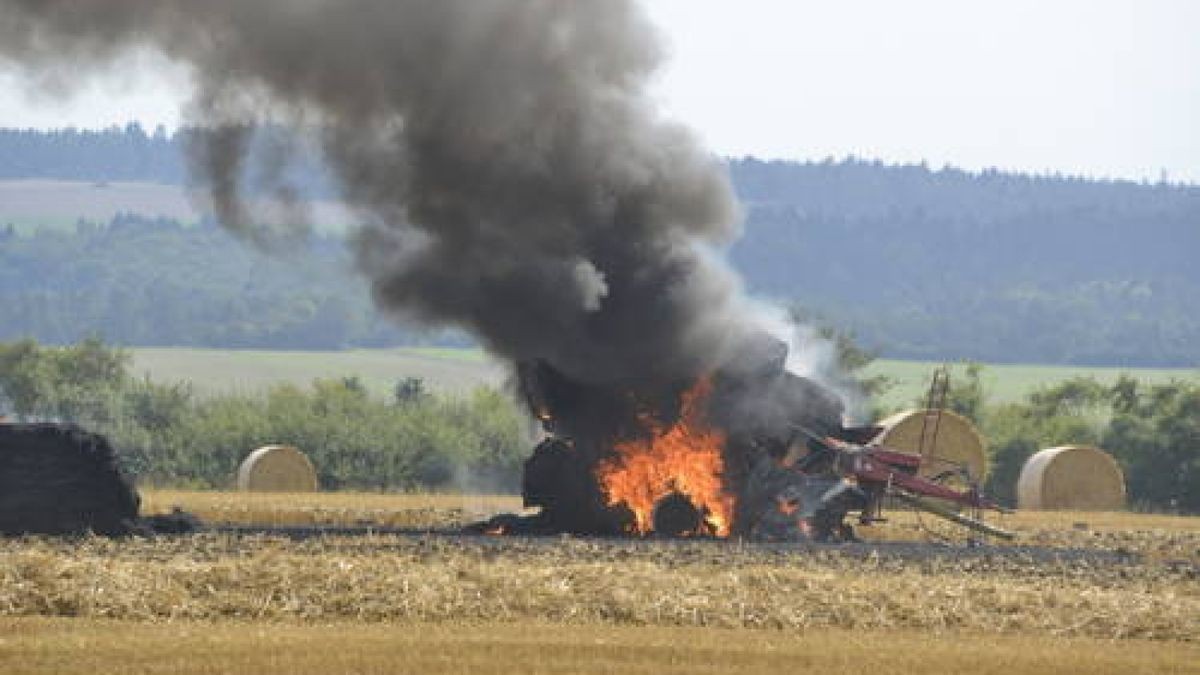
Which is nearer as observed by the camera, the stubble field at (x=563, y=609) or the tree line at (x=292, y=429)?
the stubble field at (x=563, y=609)

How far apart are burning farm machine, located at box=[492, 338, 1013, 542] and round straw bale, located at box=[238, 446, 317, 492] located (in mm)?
27168

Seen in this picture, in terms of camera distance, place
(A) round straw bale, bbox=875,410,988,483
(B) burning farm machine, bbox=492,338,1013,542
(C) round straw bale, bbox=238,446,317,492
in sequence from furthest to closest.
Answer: (C) round straw bale, bbox=238,446,317,492 < (A) round straw bale, bbox=875,410,988,483 < (B) burning farm machine, bbox=492,338,1013,542

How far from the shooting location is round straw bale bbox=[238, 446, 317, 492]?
250 feet

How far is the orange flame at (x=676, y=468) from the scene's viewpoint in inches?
1950

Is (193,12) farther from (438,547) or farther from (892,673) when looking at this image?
(892,673)

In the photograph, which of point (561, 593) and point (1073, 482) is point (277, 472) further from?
point (561, 593)

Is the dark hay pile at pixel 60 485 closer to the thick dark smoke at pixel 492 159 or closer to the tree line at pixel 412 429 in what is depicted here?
the thick dark smoke at pixel 492 159

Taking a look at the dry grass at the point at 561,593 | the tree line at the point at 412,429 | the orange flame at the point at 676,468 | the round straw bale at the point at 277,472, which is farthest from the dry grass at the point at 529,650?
the tree line at the point at 412,429

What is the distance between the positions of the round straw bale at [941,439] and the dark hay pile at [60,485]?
30315 mm

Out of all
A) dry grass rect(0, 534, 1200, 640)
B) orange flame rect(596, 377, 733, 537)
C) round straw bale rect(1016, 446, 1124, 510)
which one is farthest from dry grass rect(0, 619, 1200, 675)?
round straw bale rect(1016, 446, 1124, 510)

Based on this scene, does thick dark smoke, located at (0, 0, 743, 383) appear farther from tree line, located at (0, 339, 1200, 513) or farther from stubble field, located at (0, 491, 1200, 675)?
tree line, located at (0, 339, 1200, 513)

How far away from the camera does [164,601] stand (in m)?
31.7

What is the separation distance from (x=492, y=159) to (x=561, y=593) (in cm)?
1692

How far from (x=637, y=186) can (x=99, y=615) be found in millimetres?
20782
